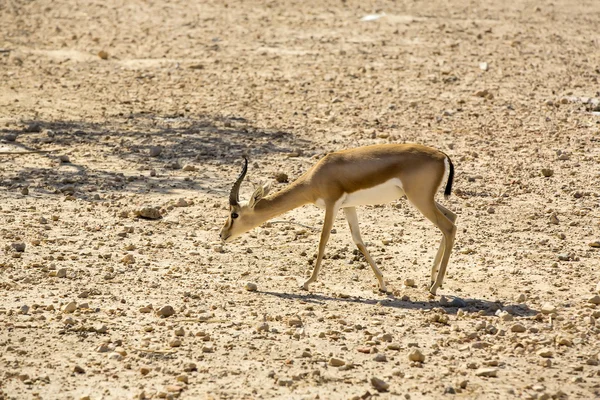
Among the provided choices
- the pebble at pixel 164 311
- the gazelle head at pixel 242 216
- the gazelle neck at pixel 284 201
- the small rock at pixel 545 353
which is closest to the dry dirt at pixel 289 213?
the small rock at pixel 545 353

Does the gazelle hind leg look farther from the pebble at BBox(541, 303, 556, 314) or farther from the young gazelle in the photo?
the pebble at BBox(541, 303, 556, 314)

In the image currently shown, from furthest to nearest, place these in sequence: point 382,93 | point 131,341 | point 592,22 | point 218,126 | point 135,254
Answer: point 592,22
point 382,93
point 218,126
point 135,254
point 131,341

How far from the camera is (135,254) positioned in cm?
970

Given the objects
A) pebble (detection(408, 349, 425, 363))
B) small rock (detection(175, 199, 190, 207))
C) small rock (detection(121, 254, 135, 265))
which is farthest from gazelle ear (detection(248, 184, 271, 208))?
pebble (detection(408, 349, 425, 363))

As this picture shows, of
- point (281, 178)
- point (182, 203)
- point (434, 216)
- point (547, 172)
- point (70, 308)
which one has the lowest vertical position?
point (182, 203)

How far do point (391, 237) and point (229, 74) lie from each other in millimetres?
7445

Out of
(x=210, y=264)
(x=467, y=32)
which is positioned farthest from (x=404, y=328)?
(x=467, y=32)

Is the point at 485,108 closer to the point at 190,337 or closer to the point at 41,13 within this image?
the point at 190,337

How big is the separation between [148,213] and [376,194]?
9.69 feet

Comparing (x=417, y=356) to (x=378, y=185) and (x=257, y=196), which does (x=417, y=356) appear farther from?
(x=257, y=196)

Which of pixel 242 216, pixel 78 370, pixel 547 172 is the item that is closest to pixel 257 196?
pixel 242 216

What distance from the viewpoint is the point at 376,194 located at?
349 inches

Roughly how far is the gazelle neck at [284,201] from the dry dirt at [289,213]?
53 cm

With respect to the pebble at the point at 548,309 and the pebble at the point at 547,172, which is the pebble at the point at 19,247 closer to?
the pebble at the point at 548,309
